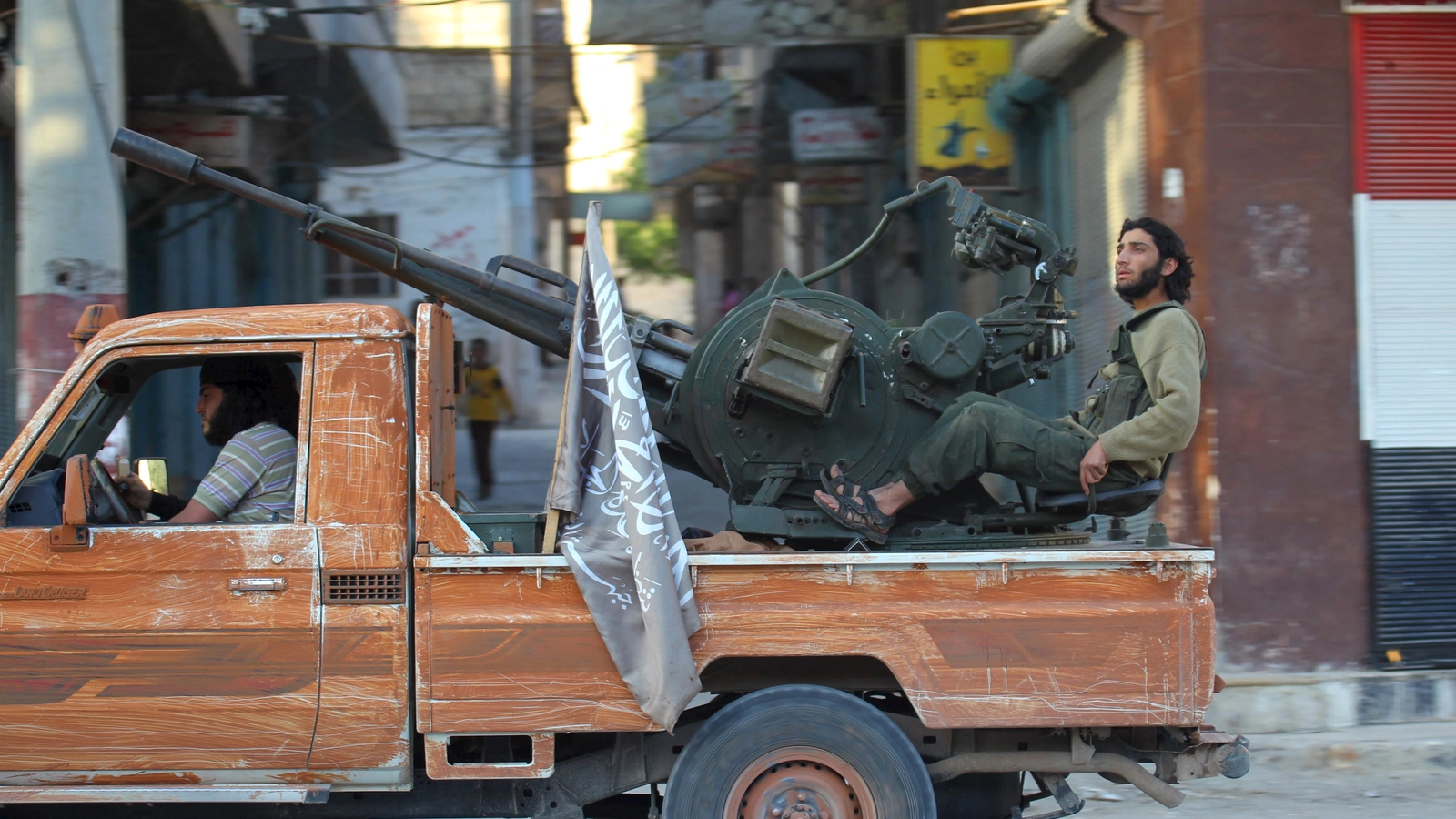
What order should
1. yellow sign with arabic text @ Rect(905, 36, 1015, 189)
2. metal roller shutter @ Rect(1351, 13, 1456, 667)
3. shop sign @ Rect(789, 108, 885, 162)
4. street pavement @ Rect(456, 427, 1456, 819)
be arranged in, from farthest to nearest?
shop sign @ Rect(789, 108, 885, 162) < yellow sign with arabic text @ Rect(905, 36, 1015, 189) < metal roller shutter @ Rect(1351, 13, 1456, 667) < street pavement @ Rect(456, 427, 1456, 819)

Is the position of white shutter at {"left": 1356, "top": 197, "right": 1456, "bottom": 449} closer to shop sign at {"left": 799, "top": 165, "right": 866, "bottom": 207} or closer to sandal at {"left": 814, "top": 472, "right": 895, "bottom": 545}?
sandal at {"left": 814, "top": 472, "right": 895, "bottom": 545}

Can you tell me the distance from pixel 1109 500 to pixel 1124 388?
38cm

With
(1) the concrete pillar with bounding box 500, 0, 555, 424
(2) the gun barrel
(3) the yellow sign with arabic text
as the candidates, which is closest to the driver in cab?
(2) the gun barrel

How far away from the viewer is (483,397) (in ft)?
31.4

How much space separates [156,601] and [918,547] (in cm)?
221

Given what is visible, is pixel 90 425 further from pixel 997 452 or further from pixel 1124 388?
pixel 1124 388

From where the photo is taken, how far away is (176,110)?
27.7 ft

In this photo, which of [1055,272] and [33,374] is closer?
[1055,272]

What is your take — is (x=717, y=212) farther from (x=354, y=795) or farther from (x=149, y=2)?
(x=354, y=795)

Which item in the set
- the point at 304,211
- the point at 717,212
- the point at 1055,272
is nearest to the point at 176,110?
the point at 717,212

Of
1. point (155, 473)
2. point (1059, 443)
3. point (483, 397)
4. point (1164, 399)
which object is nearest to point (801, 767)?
point (1059, 443)

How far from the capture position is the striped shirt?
11.3 ft

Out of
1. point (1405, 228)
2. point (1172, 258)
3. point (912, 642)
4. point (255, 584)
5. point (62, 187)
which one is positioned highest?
point (62, 187)

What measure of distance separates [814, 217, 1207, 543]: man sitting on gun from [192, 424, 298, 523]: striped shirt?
1.63 m
